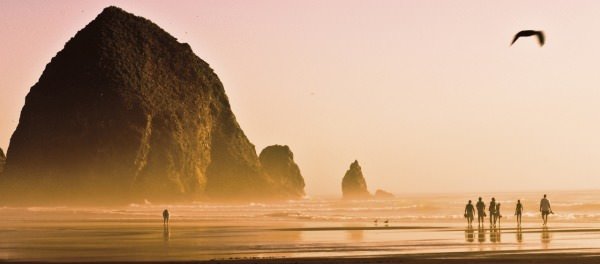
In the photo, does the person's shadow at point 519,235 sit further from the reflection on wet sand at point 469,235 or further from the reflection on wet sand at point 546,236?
the reflection on wet sand at point 469,235

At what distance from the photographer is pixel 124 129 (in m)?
155

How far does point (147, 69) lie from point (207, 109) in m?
14.8

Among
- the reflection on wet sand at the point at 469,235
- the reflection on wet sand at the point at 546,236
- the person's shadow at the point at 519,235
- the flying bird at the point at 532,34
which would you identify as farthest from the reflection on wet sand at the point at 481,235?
the flying bird at the point at 532,34

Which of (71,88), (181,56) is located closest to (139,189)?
(71,88)

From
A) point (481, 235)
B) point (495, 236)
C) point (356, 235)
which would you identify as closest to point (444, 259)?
point (495, 236)

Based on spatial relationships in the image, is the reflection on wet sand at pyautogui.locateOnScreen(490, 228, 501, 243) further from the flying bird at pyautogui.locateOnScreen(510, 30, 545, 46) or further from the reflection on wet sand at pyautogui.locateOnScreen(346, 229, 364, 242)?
the flying bird at pyautogui.locateOnScreen(510, 30, 545, 46)

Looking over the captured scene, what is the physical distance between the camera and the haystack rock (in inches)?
5994

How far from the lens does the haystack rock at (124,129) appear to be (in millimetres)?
152250

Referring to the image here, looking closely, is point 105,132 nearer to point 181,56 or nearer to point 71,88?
point 71,88

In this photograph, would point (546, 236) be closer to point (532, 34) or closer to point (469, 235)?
point (469, 235)

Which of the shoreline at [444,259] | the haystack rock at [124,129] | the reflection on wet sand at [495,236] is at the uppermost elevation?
the haystack rock at [124,129]

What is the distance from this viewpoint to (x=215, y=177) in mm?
175625

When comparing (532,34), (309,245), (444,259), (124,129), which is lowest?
(444,259)

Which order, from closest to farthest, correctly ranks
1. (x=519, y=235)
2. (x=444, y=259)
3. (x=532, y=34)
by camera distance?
(x=532, y=34) < (x=444, y=259) < (x=519, y=235)
